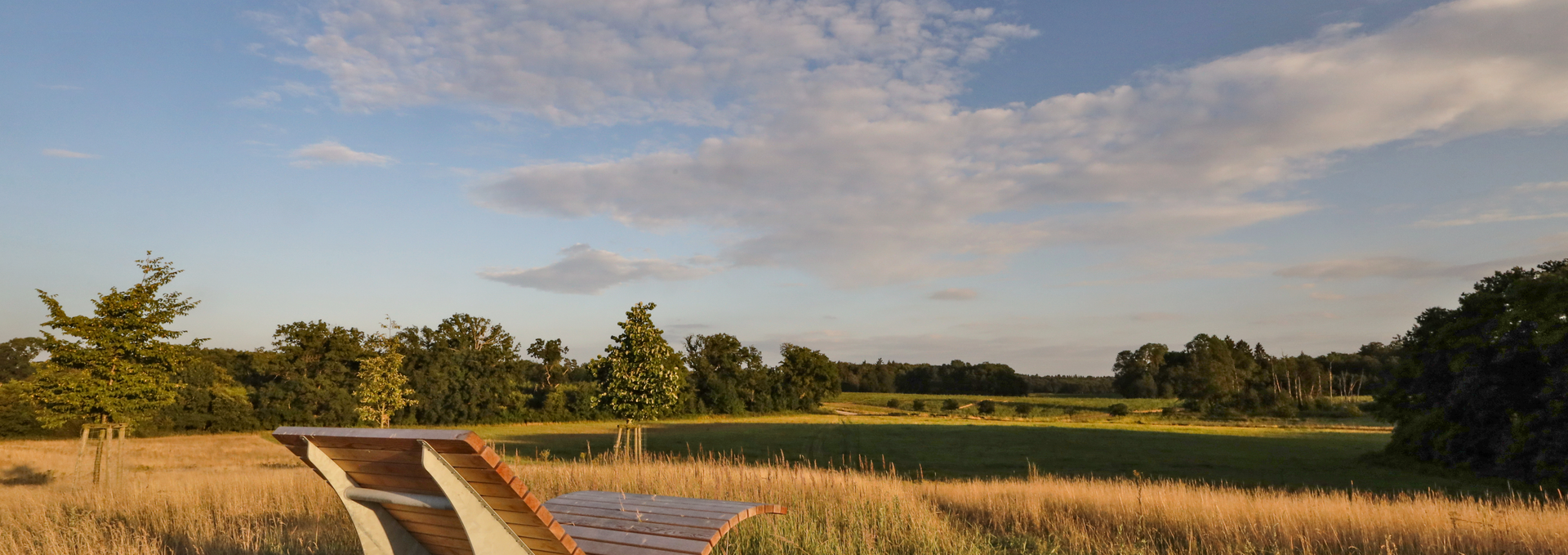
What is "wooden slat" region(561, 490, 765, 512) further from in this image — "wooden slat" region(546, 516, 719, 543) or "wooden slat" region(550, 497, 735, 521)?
"wooden slat" region(546, 516, 719, 543)

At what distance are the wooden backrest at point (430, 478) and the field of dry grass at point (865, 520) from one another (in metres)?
3.40

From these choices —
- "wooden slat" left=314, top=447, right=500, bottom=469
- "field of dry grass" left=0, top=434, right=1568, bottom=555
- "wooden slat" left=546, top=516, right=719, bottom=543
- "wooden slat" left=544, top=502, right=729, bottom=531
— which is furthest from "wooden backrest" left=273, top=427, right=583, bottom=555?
"field of dry grass" left=0, top=434, right=1568, bottom=555

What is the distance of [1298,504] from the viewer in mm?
9742

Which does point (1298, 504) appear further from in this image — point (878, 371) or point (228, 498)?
point (878, 371)

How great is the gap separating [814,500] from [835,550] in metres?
2.03

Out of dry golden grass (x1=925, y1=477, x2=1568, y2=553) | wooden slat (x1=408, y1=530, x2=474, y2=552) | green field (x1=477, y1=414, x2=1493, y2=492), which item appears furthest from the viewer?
green field (x1=477, y1=414, x2=1493, y2=492)

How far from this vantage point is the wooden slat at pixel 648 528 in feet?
11.8

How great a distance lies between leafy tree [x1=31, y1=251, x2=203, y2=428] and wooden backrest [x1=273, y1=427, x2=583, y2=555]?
14.8m

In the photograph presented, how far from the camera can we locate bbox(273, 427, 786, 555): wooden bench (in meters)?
2.38

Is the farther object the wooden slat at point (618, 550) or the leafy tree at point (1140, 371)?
the leafy tree at point (1140, 371)

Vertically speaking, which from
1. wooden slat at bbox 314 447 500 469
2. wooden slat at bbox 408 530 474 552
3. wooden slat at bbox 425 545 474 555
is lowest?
wooden slat at bbox 425 545 474 555

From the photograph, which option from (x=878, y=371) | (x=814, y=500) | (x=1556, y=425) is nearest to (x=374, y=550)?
(x=814, y=500)

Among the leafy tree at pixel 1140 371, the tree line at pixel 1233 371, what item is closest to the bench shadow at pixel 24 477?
the tree line at pixel 1233 371

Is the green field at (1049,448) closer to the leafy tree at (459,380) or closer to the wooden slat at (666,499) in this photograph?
the leafy tree at (459,380)
